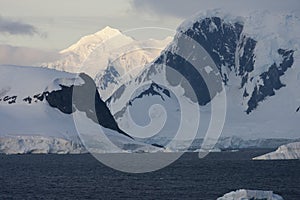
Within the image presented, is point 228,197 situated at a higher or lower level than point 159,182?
lower

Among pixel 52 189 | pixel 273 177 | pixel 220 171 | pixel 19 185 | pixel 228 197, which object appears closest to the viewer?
pixel 228 197

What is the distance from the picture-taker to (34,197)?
114562 mm

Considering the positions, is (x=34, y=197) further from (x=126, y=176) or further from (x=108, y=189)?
(x=126, y=176)

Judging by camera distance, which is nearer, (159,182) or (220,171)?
(159,182)

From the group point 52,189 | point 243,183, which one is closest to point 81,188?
point 52,189

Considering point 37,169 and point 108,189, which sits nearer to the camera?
point 108,189

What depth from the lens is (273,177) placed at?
15575cm

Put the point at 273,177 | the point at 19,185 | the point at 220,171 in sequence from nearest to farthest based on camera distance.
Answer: the point at 19,185 → the point at 273,177 → the point at 220,171

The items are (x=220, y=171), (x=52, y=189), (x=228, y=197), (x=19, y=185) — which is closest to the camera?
(x=228, y=197)

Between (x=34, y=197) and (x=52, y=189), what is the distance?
43.2 ft

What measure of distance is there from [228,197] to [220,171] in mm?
86145

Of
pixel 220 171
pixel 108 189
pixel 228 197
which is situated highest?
pixel 220 171

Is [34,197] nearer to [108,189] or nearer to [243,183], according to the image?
[108,189]

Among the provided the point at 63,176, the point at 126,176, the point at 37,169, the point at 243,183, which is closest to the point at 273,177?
the point at 243,183
